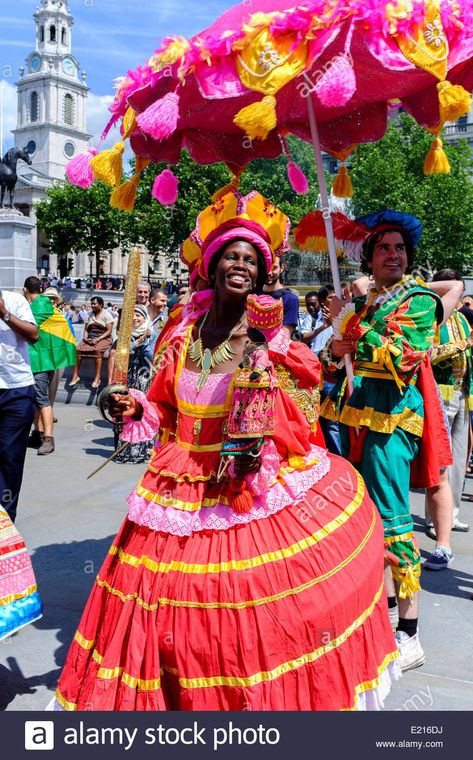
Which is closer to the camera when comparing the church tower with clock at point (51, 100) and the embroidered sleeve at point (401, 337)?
the embroidered sleeve at point (401, 337)

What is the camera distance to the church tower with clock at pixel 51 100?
85312mm

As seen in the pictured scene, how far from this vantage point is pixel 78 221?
5216cm

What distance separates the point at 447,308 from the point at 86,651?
2.51 m

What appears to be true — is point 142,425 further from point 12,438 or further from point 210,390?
point 12,438

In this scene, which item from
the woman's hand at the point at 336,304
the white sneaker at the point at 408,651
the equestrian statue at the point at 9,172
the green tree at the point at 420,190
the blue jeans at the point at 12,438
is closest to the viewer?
the woman's hand at the point at 336,304

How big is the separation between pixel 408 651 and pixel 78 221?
52244 mm

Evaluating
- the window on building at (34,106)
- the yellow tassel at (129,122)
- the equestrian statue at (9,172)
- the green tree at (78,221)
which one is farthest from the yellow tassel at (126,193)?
the window on building at (34,106)

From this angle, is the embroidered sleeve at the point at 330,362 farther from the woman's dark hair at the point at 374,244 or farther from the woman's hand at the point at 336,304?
the woman's dark hair at the point at 374,244

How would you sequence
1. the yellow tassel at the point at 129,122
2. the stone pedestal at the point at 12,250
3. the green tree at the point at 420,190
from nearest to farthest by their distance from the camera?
the yellow tassel at the point at 129,122 < the stone pedestal at the point at 12,250 < the green tree at the point at 420,190

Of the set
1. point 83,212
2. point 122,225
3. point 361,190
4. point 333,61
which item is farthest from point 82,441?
point 83,212

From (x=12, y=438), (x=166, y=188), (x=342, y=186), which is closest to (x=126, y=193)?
(x=166, y=188)

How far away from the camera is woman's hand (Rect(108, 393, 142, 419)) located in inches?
108

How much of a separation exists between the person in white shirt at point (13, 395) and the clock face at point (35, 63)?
94.8 metres

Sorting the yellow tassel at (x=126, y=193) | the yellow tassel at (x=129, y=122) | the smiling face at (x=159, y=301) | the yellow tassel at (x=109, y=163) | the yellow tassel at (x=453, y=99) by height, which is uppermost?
the yellow tassel at (x=453, y=99)
